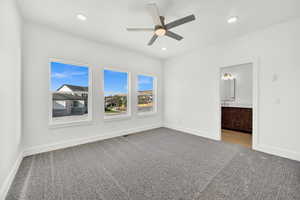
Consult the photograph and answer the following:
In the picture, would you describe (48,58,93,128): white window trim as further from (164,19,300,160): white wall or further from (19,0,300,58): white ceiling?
(164,19,300,160): white wall

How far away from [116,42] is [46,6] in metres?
1.65

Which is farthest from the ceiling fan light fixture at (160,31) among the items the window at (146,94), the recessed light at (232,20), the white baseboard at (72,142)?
the white baseboard at (72,142)

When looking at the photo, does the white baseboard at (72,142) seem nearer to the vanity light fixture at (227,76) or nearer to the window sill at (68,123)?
the window sill at (68,123)

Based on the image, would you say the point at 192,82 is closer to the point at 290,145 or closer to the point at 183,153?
the point at 183,153

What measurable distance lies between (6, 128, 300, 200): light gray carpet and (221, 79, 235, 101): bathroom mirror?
2.96m

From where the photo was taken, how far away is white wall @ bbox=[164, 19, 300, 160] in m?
2.54

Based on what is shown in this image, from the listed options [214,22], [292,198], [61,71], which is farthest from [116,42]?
[292,198]

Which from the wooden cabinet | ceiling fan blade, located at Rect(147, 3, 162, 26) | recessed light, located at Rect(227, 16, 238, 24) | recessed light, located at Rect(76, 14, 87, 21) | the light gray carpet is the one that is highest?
recessed light, located at Rect(76, 14, 87, 21)

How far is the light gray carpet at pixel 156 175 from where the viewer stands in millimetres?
1631

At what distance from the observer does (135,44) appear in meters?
3.76

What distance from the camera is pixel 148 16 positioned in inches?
97.0

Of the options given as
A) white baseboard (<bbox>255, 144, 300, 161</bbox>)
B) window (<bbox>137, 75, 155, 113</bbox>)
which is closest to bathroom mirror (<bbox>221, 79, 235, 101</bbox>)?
white baseboard (<bbox>255, 144, 300, 161</bbox>)

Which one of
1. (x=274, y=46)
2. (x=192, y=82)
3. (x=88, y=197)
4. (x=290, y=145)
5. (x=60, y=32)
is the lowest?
(x=88, y=197)

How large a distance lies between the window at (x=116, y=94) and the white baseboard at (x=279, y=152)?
369cm
